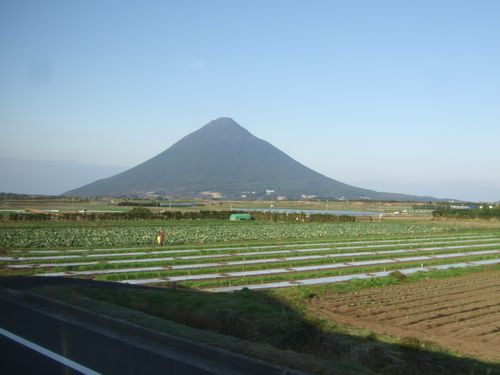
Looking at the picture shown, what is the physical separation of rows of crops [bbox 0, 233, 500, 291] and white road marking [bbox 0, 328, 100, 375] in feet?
24.6

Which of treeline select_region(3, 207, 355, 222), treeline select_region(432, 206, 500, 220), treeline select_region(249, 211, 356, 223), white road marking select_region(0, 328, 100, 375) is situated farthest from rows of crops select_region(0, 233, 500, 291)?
treeline select_region(432, 206, 500, 220)

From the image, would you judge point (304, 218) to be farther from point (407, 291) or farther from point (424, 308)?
point (424, 308)

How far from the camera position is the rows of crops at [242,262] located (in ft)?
50.8

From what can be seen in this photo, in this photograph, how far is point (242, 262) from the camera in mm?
19469

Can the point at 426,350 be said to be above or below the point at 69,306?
below

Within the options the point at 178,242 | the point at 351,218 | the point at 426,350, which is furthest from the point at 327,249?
the point at 351,218

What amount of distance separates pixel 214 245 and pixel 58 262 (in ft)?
29.3

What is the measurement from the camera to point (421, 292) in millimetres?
13195

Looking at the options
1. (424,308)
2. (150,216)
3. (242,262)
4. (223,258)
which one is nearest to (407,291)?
(424,308)

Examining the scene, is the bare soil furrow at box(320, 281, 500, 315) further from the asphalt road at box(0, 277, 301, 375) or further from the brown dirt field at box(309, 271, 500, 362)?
the asphalt road at box(0, 277, 301, 375)

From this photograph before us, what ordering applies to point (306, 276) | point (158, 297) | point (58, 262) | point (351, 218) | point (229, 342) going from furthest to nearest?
1. point (351, 218)
2. point (58, 262)
3. point (306, 276)
4. point (158, 297)
5. point (229, 342)

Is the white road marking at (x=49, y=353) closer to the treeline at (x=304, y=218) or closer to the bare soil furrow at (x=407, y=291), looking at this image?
the bare soil furrow at (x=407, y=291)

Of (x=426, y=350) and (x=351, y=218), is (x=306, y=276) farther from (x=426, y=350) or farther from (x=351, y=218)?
(x=351, y=218)

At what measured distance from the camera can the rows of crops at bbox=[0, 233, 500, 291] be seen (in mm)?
15469
